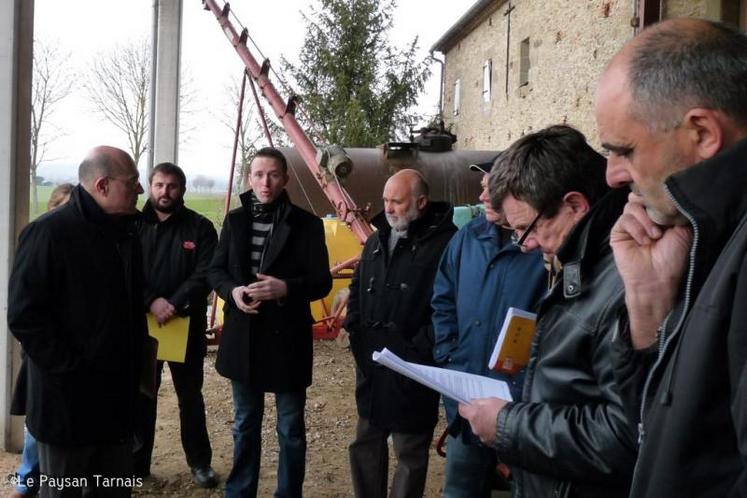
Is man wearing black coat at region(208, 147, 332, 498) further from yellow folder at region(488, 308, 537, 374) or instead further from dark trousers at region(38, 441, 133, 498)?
yellow folder at region(488, 308, 537, 374)

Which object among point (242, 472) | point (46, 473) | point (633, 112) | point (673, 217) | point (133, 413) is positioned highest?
point (633, 112)

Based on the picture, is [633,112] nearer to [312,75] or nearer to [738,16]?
[738,16]

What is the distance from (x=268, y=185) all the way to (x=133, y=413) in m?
1.45

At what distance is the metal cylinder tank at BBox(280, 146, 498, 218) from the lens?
397 inches

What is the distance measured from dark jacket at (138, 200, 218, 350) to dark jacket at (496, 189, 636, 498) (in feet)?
8.94

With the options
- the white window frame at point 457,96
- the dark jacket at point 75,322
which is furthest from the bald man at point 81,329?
the white window frame at point 457,96

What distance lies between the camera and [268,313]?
3.64m

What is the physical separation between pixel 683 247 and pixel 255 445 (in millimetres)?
2938

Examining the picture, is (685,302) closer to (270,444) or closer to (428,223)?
(428,223)

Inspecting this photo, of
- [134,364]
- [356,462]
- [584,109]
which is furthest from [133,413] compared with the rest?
[584,109]

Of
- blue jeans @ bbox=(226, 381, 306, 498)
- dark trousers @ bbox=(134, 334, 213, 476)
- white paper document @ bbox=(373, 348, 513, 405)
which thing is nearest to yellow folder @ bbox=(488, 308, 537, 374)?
white paper document @ bbox=(373, 348, 513, 405)

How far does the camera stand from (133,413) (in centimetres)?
288

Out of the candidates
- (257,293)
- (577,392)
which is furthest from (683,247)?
(257,293)

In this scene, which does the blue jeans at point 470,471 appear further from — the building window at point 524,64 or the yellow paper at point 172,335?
the building window at point 524,64
